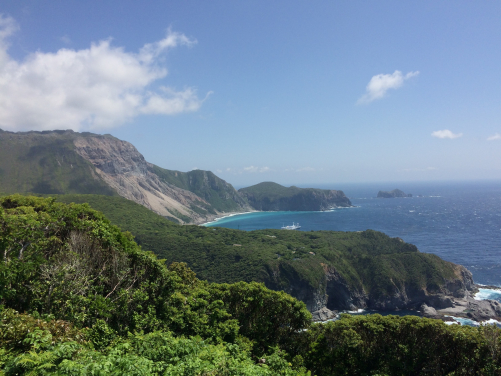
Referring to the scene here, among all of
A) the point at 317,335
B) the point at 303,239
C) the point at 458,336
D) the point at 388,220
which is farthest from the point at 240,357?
the point at 388,220

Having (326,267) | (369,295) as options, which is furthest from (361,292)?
(326,267)

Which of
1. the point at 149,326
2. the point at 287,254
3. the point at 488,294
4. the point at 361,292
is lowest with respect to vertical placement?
the point at 488,294

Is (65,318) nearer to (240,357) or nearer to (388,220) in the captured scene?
(240,357)

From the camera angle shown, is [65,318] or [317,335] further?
[317,335]

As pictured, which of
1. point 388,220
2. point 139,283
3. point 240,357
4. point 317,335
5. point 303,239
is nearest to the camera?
point 240,357

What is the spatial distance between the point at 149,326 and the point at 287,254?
2541 inches

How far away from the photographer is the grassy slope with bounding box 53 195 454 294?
67312 mm

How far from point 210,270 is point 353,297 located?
3646 centimetres

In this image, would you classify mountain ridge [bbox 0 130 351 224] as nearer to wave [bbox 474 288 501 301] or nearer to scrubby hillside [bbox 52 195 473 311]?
scrubby hillside [bbox 52 195 473 311]

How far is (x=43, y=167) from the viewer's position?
154375 mm

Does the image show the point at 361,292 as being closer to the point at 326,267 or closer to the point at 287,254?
the point at 326,267

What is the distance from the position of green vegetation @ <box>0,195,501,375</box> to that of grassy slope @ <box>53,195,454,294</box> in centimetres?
4548

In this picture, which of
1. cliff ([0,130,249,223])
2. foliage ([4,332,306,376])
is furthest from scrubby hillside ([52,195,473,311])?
cliff ([0,130,249,223])

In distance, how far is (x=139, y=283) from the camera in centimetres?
1602
